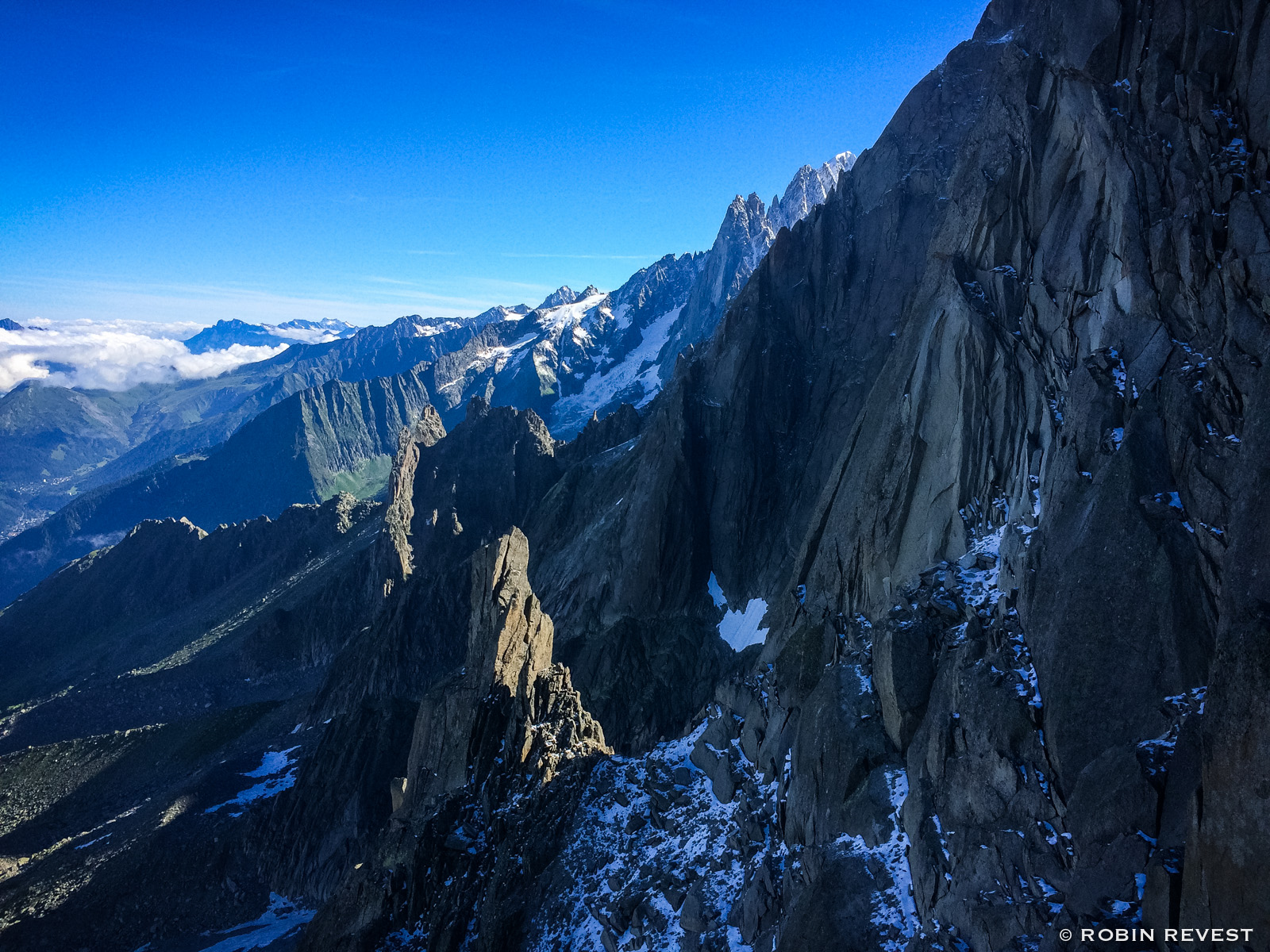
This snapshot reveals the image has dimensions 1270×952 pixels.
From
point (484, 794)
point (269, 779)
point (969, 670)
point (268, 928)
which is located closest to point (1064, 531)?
point (969, 670)

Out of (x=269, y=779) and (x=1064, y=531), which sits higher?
(x=1064, y=531)

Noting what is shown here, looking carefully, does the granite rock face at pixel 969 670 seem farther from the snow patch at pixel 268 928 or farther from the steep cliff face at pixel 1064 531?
the snow patch at pixel 268 928

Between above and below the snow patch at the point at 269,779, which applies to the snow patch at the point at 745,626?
above

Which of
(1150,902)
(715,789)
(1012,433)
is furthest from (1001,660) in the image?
(715,789)

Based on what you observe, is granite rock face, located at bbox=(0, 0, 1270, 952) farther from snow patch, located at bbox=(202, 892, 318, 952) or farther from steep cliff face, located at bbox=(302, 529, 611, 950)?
snow patch, located at bbox=(202, 892, 318, 952)

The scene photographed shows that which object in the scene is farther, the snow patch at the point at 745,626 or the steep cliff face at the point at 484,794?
the snow patch at the point at 745,626

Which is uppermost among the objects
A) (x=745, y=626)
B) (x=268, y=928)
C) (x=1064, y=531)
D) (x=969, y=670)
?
(x=1064, y=531)

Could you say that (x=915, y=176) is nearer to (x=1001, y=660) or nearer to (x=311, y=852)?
(x=1001, y=660)

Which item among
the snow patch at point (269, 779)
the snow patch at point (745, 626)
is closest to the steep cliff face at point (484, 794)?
the snow patch at point (745, 626)

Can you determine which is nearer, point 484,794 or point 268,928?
point 484,794

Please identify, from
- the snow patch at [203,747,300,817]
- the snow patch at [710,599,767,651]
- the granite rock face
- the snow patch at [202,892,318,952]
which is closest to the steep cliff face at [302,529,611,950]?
the granite rock face

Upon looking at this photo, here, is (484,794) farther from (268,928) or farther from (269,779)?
(269,779)
